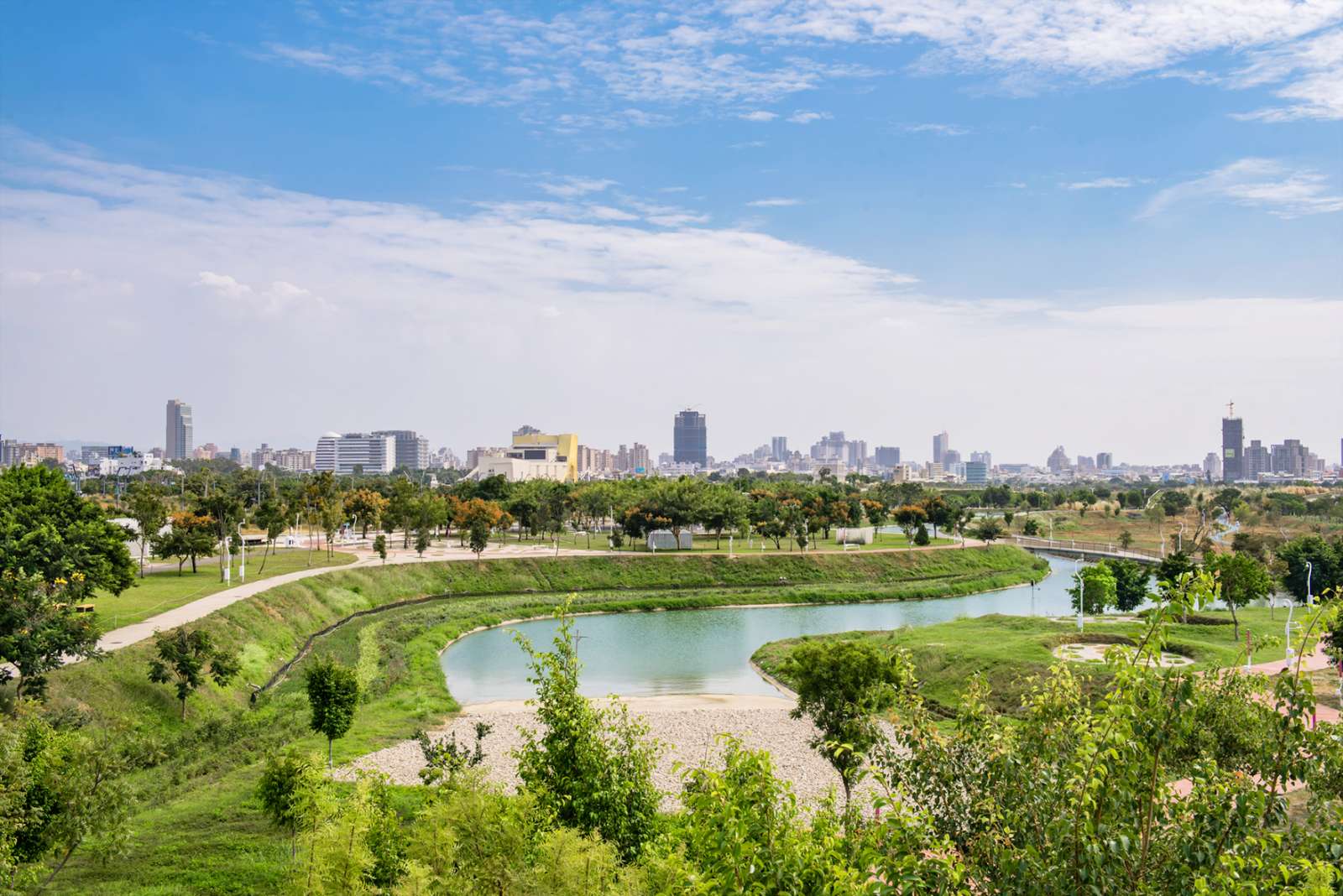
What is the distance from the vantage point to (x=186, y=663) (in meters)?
24.7

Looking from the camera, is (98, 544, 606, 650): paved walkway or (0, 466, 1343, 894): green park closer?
(0, 466, 1343, 894): green park

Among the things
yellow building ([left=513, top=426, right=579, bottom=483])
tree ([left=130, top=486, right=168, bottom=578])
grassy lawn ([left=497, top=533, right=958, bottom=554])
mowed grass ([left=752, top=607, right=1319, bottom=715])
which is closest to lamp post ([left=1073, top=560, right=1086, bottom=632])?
mowed grass ([left=752, top=607, right=1319, bottom=715])

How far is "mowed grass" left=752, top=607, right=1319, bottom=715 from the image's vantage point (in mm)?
27516

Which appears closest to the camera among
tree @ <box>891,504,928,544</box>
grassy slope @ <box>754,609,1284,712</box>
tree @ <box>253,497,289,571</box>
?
grassy slope @ <box>754,609,1284,712</box>

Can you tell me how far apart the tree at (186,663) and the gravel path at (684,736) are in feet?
20.2

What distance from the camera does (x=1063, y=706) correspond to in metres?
6.67

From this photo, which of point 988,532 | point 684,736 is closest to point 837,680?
point 684,736

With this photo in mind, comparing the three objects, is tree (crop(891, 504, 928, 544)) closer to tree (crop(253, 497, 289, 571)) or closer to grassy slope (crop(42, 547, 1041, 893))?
grassy slope (crop(42, 547, 1041, 893))

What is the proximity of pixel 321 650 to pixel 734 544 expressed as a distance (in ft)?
144

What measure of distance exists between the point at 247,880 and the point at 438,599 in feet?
121

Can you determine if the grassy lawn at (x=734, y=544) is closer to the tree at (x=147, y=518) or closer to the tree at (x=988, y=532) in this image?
the tree at (x=988, y=532)

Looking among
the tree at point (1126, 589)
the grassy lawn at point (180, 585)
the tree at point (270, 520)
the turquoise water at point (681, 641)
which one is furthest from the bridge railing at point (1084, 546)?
the tree at point (270, 520)

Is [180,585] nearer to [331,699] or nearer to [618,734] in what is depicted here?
[331,699]

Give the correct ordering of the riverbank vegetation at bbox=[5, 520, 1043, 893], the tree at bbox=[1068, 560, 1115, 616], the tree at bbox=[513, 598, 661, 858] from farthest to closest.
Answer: the tree at bbox=[1068, 560, 1115, 616], the riverbank vegetation at bbox=[5, 520, 1043, 893], the tree at bbox=[513, 598, 661, 858]
